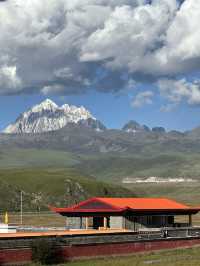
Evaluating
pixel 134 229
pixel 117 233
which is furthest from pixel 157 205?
pixel 117 233

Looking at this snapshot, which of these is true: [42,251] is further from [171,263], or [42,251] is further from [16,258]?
[171,263]

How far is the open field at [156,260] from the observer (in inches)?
1882

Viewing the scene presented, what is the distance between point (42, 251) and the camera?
1932 inches

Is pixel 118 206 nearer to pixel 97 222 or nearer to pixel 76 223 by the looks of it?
pixel 97 222

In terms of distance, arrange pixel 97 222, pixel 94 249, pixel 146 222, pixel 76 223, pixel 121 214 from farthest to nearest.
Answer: pixel 76 223 < pixel 97 222 < pixel 146 222 < pixel 121 214 < pixel 94 249

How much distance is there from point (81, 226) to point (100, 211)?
4277 millimetres

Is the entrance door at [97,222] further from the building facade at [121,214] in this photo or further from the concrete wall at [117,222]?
the concrete wall at [117,222]

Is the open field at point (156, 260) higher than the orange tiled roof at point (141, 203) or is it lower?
lower

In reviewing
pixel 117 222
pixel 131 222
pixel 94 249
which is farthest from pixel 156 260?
pixel 117 222

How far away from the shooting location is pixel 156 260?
50.9 m

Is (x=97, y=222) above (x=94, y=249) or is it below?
above

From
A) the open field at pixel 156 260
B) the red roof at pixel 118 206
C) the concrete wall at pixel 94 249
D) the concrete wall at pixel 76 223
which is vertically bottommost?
the open field at pixel 156 260

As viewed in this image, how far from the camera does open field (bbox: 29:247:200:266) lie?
157 feet

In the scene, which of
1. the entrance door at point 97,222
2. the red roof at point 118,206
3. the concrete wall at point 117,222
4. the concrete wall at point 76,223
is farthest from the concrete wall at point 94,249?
the concrete wall at point 76,223
